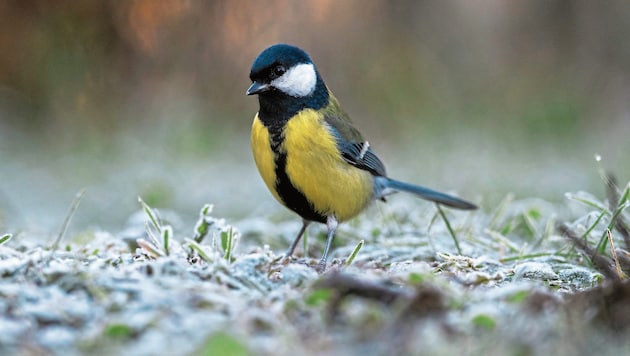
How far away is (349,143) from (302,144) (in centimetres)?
36

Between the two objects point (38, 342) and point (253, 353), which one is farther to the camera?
→ point (38, 342)

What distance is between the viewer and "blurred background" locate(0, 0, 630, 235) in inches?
282

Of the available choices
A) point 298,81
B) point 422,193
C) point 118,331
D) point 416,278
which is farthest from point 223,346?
point 422,193

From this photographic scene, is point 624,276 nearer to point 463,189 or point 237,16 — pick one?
point 463,189

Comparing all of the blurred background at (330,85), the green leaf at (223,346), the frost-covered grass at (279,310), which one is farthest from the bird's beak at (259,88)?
the blurred background at (330,85)

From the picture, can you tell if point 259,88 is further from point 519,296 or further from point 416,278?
point 519,296

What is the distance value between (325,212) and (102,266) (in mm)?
1469

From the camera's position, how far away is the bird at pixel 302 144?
3.47 metres

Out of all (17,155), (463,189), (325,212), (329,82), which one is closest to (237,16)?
(329,82)

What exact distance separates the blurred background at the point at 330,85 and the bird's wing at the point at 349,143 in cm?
247

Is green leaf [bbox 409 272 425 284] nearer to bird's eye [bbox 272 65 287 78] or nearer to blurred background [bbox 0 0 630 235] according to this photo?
bird's eye [bbox 272 65 287 78]

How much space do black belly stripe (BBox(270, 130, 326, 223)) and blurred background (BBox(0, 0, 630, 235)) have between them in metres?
2.72


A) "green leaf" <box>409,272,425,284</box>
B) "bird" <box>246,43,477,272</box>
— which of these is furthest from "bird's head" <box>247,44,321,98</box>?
"green leaf" <box>409,272,425,284</box>

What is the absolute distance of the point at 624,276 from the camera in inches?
101
